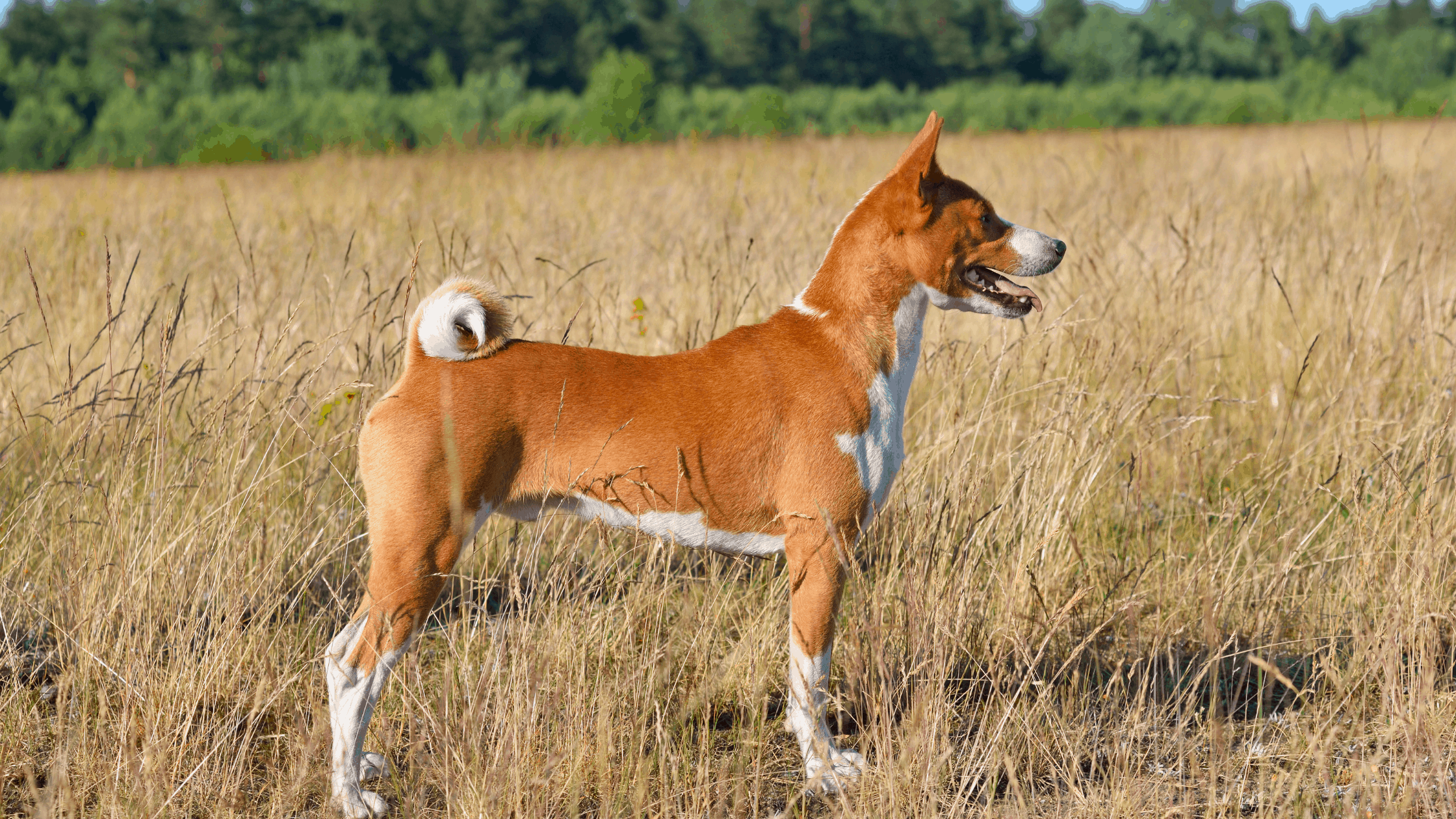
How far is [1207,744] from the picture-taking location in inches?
107

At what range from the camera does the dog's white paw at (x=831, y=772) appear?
97.0 inches

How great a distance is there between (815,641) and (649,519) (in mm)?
515

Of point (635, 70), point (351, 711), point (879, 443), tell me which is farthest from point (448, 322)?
point (635, 70)

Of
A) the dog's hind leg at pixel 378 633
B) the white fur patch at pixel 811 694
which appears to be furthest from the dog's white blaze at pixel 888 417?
the dog's hind leg at pixel 378 633

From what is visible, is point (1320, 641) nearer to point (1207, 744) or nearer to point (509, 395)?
point (1207, 744)

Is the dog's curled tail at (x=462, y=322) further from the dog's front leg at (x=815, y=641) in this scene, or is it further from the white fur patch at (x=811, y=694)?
the white fur patch at (x=811, y=694)

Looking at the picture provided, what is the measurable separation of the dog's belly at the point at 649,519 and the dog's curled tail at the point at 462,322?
381 millimetres

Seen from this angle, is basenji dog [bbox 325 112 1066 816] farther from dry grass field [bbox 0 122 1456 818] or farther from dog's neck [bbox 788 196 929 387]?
dry grass field [bbox 0 122 1456 818]

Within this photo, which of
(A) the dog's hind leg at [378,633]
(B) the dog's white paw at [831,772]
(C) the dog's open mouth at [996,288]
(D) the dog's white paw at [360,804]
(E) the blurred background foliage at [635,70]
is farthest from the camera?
(E) the blurred background foliage at [635,70]

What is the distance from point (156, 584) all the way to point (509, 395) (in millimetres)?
1323

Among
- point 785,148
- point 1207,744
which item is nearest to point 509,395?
point 1207,744

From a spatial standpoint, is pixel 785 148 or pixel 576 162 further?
pixel 785 148

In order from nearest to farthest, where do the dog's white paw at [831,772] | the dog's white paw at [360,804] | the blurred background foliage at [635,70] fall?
the dog's white paw at [360,804] < the dog's white paw at [831,772] < the blurred background foliage at [635,70]

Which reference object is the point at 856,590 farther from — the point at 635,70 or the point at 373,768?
the point at 635,70
